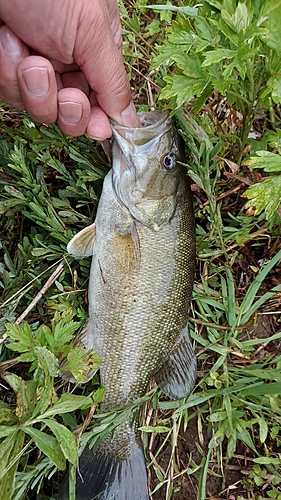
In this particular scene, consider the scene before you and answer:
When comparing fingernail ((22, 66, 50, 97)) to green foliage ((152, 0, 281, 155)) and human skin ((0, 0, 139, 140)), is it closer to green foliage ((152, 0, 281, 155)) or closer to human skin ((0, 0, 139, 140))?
human skin ((0, 0, 139, 140))

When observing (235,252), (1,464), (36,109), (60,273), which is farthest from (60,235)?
(1,464)

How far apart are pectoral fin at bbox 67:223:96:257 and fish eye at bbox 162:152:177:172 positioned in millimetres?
520

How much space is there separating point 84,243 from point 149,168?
0.56m

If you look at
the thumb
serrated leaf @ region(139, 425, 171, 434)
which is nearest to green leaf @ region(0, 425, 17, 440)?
serrated leaf @ region(139, 425, 171, 434)

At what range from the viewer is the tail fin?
2.49m

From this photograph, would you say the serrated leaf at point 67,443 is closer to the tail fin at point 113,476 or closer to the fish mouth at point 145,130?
the tail fin at point 113,476

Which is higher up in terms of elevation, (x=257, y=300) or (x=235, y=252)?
(x=235, y=252)

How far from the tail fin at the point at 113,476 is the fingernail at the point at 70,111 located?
181cm

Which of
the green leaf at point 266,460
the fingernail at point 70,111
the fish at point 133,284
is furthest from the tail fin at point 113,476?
the fingernail at point 70,111

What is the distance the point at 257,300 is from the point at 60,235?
52.9 inches

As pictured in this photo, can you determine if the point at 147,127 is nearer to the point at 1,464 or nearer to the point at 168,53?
the point at 168,53

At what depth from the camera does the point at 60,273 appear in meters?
2.73

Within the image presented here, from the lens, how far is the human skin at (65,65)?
1958 mm

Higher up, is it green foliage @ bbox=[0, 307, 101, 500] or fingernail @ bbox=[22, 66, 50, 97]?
fingernail @ bbox=[22, 66, 50, 97]
